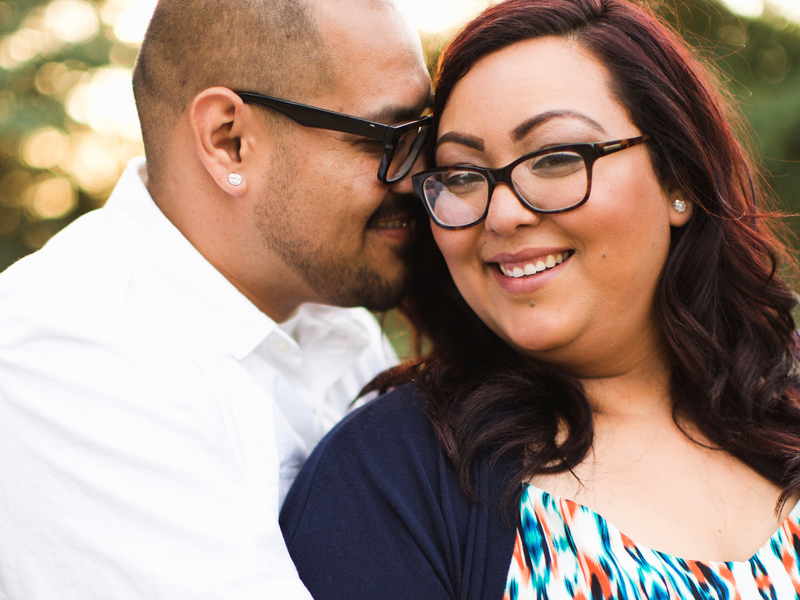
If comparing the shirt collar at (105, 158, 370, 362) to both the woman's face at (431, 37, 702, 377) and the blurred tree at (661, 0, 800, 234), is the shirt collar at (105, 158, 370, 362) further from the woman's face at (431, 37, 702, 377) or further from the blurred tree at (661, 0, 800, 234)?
the blurred tree at (661, 0, 800, 234)

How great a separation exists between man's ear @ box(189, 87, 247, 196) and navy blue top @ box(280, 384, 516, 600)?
106 cm

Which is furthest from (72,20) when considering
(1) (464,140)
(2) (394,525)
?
(2) (394,525)

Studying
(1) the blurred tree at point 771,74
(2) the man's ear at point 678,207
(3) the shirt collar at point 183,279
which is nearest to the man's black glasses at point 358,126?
(3) the shirt collar at point 183,279

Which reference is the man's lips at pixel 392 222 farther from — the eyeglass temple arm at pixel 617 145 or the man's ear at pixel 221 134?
the eyeglass temple arm at pixel 617 145

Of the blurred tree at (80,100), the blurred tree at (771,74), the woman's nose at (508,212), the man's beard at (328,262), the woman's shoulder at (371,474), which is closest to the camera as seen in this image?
the woman's shoulder at (371,474)

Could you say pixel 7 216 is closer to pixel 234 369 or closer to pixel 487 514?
pixel 234 369

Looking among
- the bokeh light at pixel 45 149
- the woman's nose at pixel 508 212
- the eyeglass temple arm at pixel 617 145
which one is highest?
the bokeh light at pixel 45 149

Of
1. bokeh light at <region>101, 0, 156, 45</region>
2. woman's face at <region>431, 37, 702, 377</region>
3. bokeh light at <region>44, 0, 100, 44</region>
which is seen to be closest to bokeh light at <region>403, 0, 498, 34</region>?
woman's face at <region>431, 37, 702, 377</region>

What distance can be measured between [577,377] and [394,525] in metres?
0.77

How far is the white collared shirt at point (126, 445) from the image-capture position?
1.52 meters

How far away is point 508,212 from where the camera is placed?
1754mm

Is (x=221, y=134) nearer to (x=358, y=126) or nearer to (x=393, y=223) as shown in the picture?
(x=358, y=126)

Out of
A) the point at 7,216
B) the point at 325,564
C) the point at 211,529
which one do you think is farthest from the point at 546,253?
the point at 7,216

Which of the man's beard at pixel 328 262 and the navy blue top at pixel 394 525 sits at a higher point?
the man's beard at pixel 328 262
